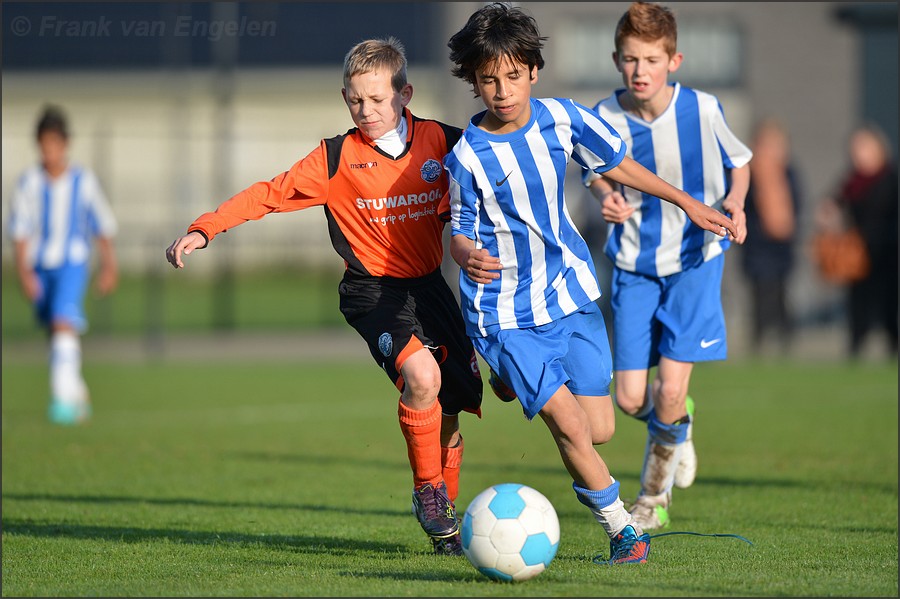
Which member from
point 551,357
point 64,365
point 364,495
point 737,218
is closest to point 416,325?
point 551,357

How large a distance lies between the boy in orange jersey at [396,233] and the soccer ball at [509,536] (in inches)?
23.7

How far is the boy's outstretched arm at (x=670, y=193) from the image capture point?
473 cm

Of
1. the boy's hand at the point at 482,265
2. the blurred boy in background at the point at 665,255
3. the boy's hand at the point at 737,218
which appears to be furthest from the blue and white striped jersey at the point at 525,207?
→ the blurred boy in background at the point at 665,255

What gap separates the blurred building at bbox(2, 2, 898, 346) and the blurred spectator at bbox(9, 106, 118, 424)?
8.05 metres

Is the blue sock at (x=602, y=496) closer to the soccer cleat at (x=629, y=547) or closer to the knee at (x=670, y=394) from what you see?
the soccer cleat at (x=629, y=547)

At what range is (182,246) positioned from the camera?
180 inches

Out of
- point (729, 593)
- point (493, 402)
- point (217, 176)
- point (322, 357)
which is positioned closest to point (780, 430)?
point (493, 402)

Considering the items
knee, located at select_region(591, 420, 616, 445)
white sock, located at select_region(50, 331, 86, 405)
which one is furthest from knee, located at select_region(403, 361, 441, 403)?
white sock, located at select_region(50, 331, 86, 405)

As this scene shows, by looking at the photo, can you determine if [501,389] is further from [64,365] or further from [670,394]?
[64,365]

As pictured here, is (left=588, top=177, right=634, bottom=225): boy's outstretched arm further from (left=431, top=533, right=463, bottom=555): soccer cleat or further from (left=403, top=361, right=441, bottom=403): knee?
(left=431, top=533, right=463, bottom=555): soccer cleat

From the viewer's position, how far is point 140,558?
494cm

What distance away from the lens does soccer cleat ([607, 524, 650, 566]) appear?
4582 millimetres

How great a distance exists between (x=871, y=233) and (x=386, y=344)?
11.3 m

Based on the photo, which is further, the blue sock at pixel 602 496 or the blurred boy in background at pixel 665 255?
the blurred boy in background at pixel 665 255
